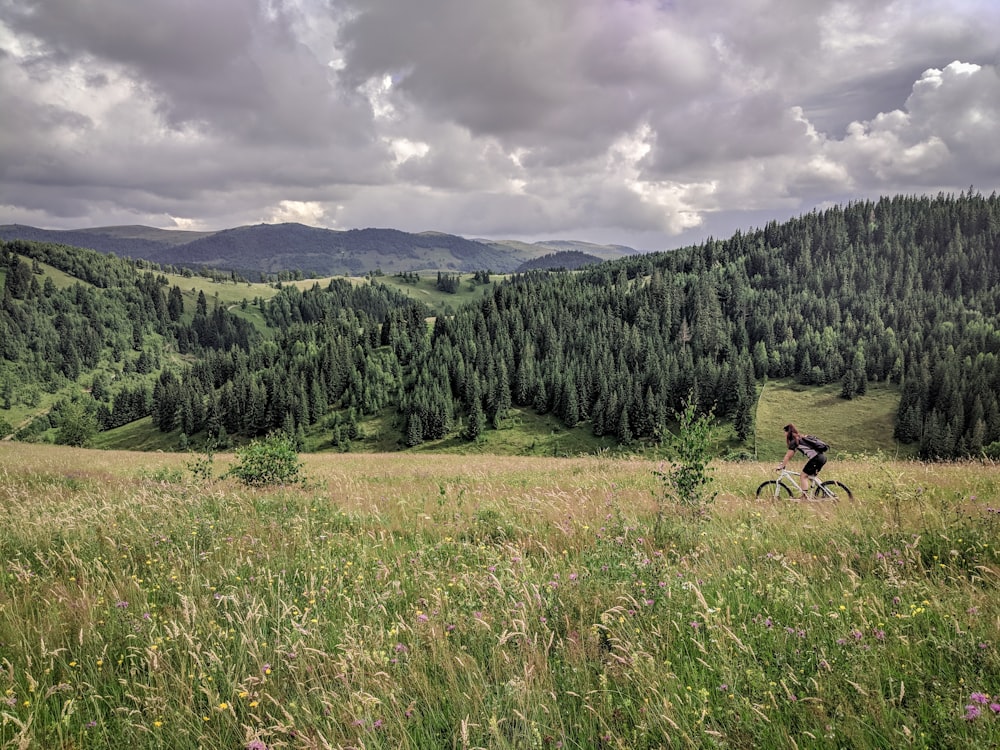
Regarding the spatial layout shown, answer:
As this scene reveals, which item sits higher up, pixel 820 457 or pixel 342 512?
pixel 820 457

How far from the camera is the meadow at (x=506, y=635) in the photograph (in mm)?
3184

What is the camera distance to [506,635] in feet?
12.5

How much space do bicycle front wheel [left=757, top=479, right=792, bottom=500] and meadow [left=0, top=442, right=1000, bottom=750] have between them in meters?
2.85

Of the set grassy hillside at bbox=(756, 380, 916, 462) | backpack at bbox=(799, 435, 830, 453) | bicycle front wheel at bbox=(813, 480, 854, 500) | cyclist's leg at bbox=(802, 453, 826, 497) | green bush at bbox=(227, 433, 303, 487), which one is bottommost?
grassy hillside at bbox=(756, 380, 916, 462)

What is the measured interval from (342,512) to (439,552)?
2.64m

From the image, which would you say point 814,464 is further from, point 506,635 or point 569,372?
point 569,372

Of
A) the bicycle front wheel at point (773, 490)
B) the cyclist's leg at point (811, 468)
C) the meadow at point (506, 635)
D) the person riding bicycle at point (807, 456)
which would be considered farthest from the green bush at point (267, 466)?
the cyclist's leg at point (811, 468)

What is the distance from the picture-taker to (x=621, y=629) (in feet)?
13.3

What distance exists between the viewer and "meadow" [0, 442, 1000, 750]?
→ 3184 millimetres

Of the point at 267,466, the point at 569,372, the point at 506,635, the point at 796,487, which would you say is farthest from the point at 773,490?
the point at 569,372

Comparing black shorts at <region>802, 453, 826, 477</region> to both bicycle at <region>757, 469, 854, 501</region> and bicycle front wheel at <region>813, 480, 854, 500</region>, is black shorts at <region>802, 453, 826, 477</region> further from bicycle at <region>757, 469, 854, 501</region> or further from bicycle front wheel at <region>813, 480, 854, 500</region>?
bicycle front wheel at <region>813, 480, 854, 500</region>

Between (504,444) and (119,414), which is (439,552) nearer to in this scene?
(504,444)

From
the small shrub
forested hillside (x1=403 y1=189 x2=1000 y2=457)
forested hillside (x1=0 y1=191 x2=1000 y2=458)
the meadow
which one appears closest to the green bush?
the meadow

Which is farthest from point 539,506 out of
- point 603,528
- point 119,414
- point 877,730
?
point 119,414
